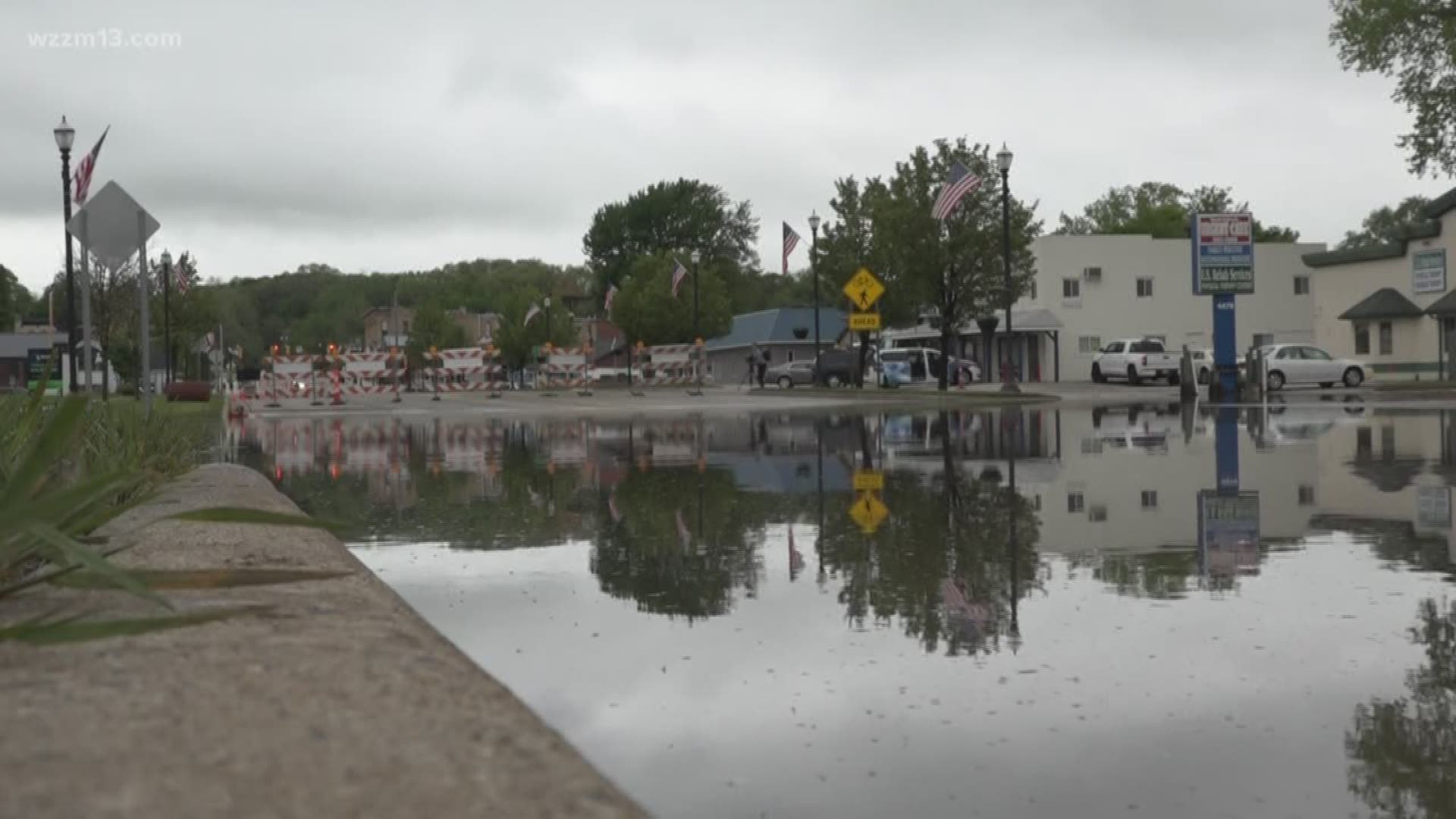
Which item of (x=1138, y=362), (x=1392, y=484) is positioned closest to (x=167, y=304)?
(x=1138, y=362)

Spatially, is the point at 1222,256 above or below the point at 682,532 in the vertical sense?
above

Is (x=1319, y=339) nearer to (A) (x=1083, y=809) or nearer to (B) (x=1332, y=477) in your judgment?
(B) (x=1332, y=477)

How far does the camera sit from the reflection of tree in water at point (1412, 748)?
167 inches

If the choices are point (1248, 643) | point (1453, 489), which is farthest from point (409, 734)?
point (1453, 489)

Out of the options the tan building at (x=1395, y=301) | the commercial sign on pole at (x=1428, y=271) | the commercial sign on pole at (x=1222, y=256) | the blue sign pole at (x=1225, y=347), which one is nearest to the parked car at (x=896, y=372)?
the tan building at (x=1395, y=301)

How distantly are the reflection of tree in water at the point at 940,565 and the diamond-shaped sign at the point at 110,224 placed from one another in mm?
8579

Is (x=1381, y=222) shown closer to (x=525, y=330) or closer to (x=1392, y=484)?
(x=525, y=330)

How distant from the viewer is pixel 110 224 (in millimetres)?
15992

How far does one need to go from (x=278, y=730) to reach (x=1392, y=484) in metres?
12.1

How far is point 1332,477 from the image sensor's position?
1409 cm

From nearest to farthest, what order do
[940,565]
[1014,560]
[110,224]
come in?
[940,565] → [1014,560] → [110,224]

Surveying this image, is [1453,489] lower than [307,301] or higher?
lower

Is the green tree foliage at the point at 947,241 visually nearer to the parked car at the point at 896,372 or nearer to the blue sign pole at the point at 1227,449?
the parked car at the point at 896,372

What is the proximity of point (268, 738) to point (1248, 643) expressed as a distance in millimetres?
4337
